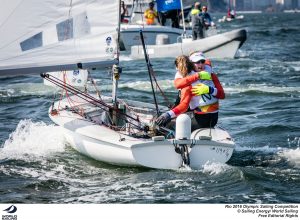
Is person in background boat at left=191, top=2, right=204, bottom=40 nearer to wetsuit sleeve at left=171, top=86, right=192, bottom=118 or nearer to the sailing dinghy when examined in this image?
the sailing dinghy

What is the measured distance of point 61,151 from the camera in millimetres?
10266

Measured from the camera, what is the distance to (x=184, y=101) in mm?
8977

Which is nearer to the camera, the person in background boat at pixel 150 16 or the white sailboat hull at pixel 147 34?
the white sailboat hull at pixel 147 34

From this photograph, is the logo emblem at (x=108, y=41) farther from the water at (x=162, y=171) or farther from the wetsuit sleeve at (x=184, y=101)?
the water at (x=162, y=171)

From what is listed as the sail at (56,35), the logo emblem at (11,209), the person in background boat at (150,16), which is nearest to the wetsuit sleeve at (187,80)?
the sail at (56,35)

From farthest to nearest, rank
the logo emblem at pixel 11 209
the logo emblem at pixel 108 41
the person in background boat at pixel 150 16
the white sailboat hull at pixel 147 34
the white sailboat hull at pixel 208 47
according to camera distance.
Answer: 1. the person in background boat at pixel 150 16
2. the white sailboat hull at pixel 147 34
3. the white sailboat hull at pixel 208 47
4. the logo emblem at pixel 108 41
5. the logo emblem at pixel 11 209

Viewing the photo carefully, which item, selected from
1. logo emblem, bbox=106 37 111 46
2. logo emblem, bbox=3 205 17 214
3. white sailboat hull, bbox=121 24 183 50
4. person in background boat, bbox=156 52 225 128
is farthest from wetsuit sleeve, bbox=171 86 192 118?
white sailboat hull, bbox=121 24 183 50

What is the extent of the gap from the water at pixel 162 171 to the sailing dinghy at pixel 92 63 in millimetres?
192

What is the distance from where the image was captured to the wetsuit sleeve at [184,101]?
895 cm

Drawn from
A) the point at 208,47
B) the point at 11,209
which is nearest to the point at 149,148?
the point at 11,209

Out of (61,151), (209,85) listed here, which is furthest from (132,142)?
(61,151)

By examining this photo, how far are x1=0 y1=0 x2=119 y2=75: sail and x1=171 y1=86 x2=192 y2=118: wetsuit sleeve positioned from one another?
1.04m

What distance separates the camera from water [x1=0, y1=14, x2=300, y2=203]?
795cm

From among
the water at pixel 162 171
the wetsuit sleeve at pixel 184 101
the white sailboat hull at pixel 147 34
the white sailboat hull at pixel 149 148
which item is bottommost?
the water at pixel 162 171
